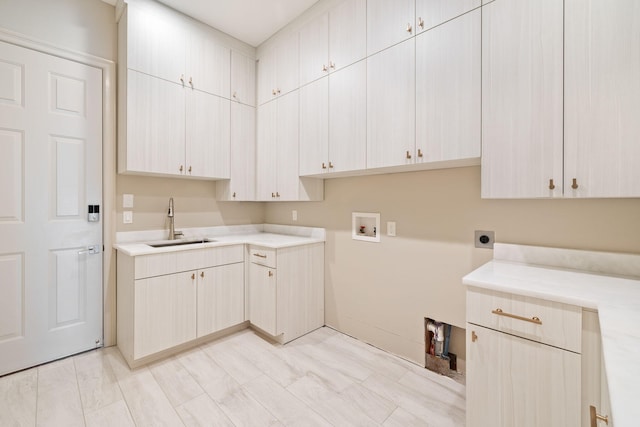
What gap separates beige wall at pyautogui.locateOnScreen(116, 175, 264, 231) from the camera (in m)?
2.53

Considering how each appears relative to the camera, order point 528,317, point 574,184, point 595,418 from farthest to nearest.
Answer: point 574,184, point 528,317, point 595,418

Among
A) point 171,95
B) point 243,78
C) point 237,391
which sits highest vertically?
point 243,78

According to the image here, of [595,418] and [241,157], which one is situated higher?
[241,157]

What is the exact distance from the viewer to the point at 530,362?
120 centimetres

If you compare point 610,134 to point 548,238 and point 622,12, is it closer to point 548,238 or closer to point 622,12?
point 622,12

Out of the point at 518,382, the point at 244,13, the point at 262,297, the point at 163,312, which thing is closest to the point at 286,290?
the point at 262,297

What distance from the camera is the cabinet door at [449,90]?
1.60m

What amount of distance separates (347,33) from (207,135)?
5.03 ft

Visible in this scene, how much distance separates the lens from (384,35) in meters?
1.97

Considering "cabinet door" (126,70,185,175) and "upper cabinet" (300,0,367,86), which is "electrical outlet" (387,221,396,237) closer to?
"upper cabinet" (300,0,367,86)

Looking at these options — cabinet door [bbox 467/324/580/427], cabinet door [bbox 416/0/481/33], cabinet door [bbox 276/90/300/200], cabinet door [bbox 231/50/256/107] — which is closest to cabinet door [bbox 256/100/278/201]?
cabinet door [bbox 276/90/300/200]

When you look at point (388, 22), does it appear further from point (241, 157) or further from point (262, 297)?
point (262, 297)

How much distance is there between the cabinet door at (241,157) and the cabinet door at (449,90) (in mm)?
1835

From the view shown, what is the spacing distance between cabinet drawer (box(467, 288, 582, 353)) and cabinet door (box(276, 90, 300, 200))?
5.80 ft
